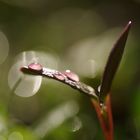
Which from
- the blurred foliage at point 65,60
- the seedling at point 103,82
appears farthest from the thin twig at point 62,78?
the blurred foliage at point 65,60

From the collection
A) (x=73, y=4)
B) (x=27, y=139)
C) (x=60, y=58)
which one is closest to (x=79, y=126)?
(x=27, y=139)

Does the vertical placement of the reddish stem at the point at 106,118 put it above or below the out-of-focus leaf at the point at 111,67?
below

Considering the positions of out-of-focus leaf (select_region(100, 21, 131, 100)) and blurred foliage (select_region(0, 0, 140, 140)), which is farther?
blurred foliage (select_region(0, 0, 140, 140))

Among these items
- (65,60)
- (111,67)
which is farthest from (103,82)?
(65,60)

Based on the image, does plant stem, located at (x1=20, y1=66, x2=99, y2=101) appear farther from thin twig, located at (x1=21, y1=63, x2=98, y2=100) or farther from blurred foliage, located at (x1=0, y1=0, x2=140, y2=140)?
blurred foliage, located at (x1=0, y1=0, x2=140, y2=140)

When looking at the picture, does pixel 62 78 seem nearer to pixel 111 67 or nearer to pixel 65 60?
pixel 111 67

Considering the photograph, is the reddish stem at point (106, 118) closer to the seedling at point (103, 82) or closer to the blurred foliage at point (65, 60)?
the seedling at point (103, 82)

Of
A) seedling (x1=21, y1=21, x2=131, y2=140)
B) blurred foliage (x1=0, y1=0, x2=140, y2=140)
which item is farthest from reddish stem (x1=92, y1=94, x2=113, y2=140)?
blurred foliage (x1=0, y1=0, x2=140, y2=140)

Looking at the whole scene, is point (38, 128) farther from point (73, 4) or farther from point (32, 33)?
point (73, 4)

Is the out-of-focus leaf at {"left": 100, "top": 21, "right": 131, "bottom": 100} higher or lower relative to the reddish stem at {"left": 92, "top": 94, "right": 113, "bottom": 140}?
higher
